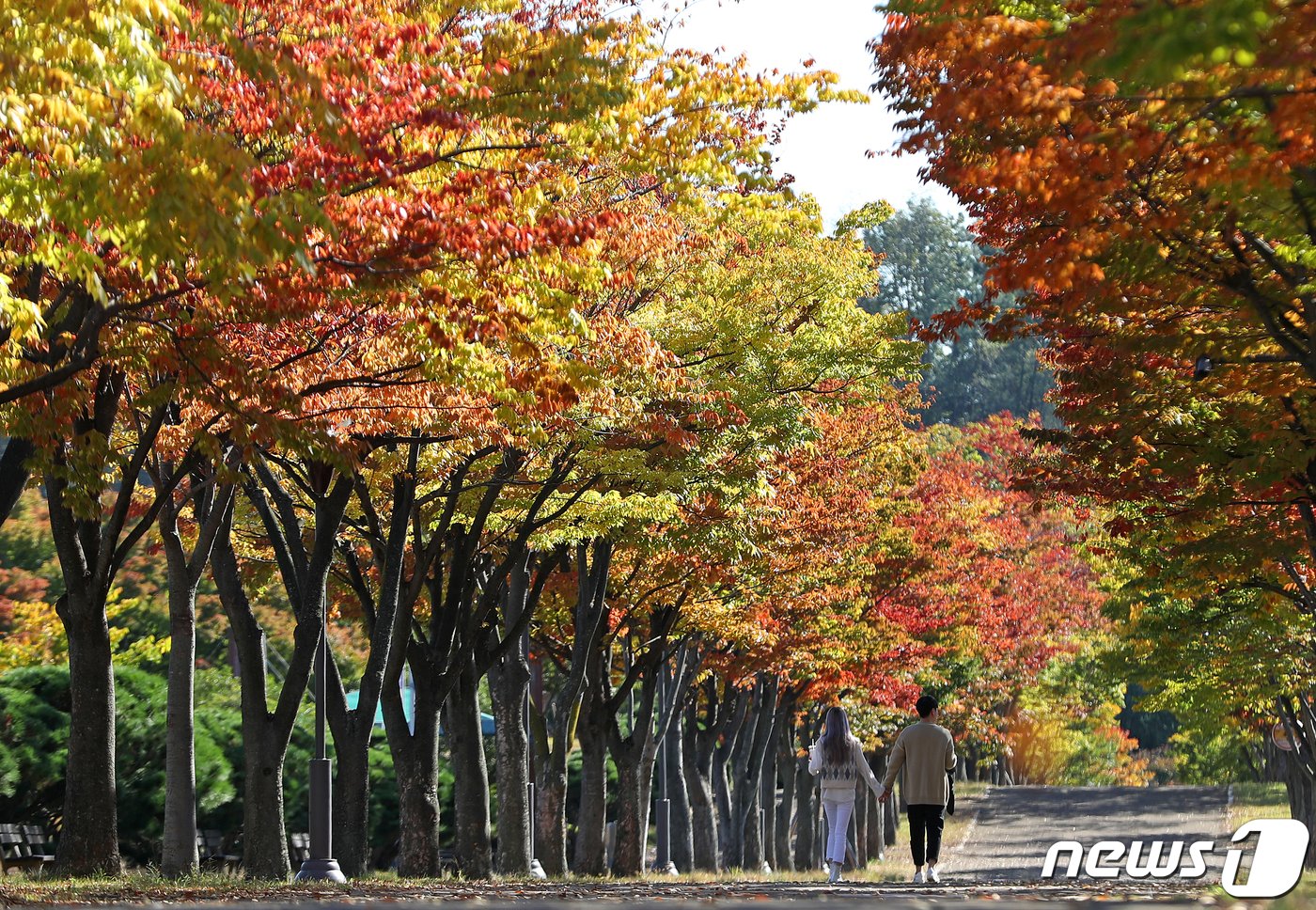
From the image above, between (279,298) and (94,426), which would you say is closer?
(279,298)

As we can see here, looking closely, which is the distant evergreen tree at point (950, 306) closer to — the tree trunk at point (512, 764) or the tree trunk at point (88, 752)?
the tree trunk at point (512, 764)

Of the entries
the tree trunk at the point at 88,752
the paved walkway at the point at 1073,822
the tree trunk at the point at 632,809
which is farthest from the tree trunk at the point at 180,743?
the paved walkway at the point at 1073,822

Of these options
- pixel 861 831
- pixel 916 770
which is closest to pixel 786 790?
pixel 861 831

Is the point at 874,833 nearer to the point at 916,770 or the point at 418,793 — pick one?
the point at 418,793

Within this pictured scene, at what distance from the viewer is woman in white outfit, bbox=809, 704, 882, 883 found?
14.6 metres

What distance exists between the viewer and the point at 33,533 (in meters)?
46.4

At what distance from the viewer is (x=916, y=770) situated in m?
13.3

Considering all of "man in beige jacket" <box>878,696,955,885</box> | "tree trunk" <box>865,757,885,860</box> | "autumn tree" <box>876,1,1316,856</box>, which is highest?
"autumn tree" <box>876,1,1316,856</box>

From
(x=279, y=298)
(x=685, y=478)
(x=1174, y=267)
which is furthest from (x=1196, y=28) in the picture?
(x=685, y=478)

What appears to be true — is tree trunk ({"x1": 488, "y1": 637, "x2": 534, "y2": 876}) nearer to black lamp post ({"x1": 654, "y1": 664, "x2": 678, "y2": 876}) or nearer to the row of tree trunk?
the row of tree trunk

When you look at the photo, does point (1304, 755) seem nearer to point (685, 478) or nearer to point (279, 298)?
Result: point (685, 478)

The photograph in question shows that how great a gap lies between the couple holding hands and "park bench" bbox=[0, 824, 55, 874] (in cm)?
1025

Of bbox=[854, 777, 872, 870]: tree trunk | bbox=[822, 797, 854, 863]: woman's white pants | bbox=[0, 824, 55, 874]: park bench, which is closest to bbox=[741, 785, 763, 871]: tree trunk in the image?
bbox=[854, 777, 872, 870]: tree trunk

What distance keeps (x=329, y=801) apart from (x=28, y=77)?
1098 centimetres
